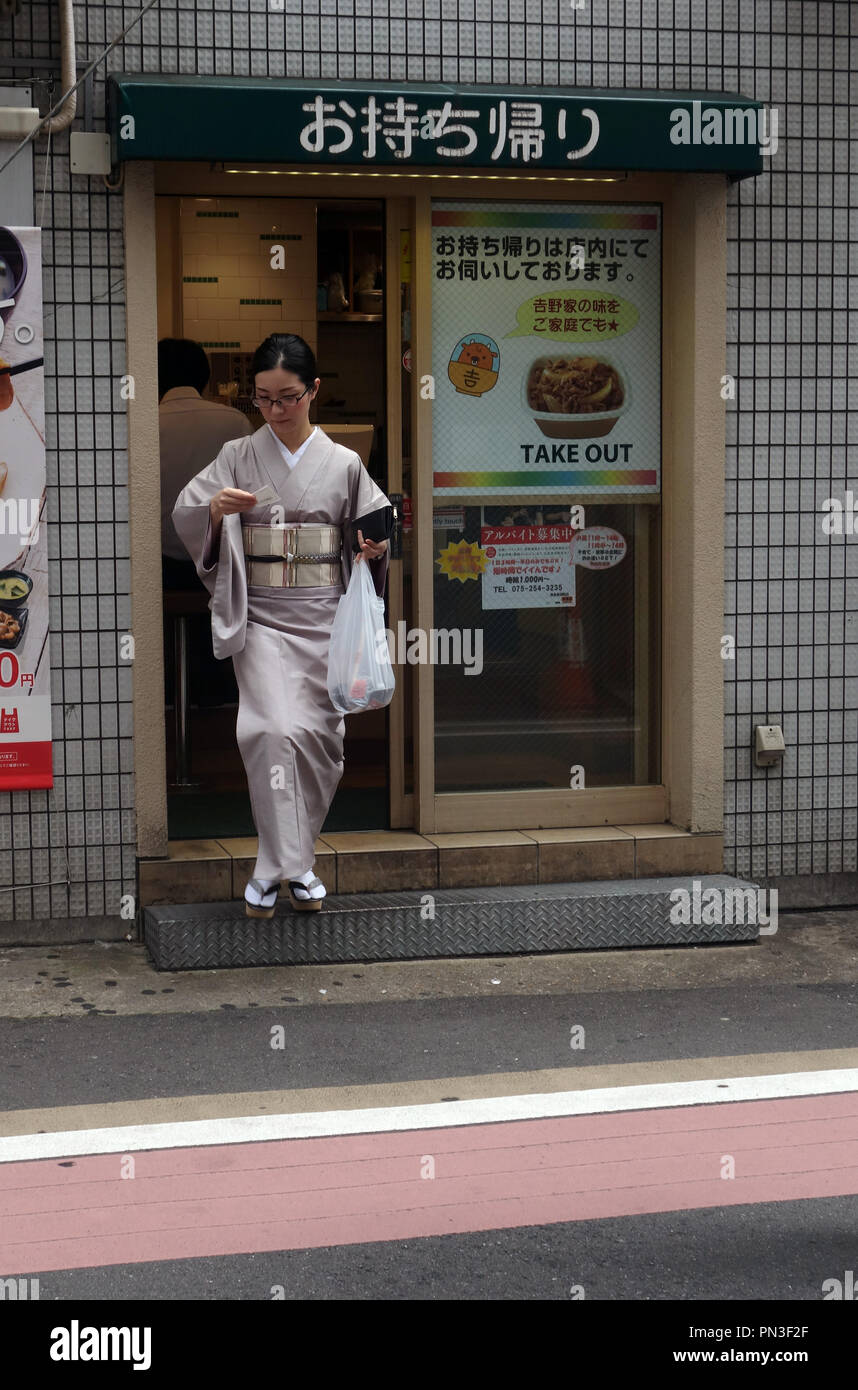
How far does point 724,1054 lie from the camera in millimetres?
5855

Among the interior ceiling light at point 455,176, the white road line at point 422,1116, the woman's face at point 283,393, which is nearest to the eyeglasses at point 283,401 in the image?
the woman's face at point 283,393

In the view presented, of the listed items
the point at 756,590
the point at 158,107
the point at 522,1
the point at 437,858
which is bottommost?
the point at 437,858

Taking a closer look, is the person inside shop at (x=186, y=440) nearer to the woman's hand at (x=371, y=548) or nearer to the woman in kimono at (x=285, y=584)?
the woman in kimono at (x=285, y=584)

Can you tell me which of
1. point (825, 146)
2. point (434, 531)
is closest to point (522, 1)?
point (825, 146)

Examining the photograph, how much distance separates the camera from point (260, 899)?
6676 millimetres

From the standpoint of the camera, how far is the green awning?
6.51 meters

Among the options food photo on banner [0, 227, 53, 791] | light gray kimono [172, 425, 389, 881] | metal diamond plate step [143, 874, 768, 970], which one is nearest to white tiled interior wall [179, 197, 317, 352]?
food photo on banner [0, 227, 53, 791]

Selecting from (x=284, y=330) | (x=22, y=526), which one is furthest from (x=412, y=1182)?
(x=284, y=330)

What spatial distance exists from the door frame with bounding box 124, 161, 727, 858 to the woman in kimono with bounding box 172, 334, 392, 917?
0.46 metres

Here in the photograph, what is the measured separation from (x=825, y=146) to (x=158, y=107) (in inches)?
114

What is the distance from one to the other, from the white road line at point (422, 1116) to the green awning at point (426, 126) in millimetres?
3591

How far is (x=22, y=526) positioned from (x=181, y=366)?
1320 mm

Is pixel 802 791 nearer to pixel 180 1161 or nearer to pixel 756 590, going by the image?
pixel 756 590

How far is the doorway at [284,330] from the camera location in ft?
24.5
